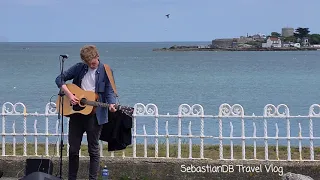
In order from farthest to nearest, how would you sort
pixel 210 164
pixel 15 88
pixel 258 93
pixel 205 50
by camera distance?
pixel 205 50, pixel 15 88, pixel 258 93, pixel 210 164

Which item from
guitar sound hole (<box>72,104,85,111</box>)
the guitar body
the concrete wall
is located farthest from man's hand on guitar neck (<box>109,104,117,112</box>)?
the concrete wall

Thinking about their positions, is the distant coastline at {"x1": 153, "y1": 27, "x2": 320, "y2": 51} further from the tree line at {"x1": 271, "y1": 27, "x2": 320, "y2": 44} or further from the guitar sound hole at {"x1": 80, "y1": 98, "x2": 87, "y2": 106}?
the guitar sound hole at {"x1": 80, "y1": 98, "x2": 87, "y2": 106}

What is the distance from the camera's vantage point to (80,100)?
775 cm

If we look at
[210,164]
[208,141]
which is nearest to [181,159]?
[210,164]

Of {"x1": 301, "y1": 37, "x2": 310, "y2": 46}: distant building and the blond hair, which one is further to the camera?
{"x1": 301, "y1": 37, "x2": 310, "y2": 46}: distant building

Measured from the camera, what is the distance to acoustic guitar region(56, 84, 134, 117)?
304 inches

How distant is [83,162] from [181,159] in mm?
1361

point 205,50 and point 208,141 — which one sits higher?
point 205,50

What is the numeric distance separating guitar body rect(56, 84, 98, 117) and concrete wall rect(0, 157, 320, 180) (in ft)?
4.84

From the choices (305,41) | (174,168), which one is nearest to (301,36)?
(305,41)

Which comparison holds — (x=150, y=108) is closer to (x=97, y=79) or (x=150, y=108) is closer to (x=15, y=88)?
(x=97, y=79)

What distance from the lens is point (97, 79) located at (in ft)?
25.7

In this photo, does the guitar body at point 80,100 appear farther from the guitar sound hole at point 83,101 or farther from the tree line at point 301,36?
the tree line at point 301,36

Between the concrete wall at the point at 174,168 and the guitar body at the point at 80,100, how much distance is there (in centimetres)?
148
